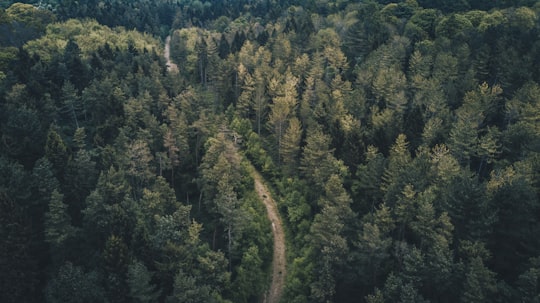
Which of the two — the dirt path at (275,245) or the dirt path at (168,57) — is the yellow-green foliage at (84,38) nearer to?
the dirt path at (168,57)

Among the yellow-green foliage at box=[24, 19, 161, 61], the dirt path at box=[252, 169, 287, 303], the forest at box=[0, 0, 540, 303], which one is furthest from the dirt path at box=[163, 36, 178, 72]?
the dirt path at box=[252, 169, 287, 303]

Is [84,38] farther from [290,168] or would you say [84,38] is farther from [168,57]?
[290,168]

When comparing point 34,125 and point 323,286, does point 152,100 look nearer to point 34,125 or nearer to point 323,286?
point 34,125

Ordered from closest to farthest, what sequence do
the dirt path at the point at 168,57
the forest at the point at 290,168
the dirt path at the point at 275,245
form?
the forest at the point at 290,168, the dirt path at the point at 275,245, the dirt path at the point at 168,57

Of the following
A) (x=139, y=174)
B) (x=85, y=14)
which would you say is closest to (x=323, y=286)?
(x=139, y=174)

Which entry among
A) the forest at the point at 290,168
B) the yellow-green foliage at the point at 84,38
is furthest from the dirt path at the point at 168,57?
the forest at the point at 290,168
